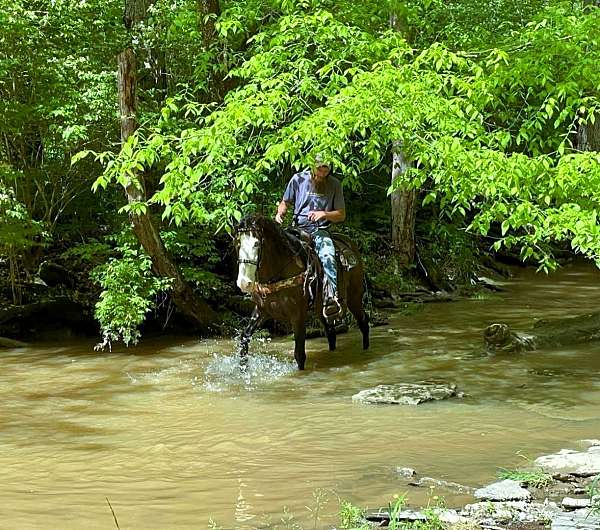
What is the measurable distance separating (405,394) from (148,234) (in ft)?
17.2

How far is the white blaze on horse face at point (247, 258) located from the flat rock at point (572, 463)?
419 cm

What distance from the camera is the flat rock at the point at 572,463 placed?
196 inches

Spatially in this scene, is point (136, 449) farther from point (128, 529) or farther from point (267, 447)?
point (128, 529)

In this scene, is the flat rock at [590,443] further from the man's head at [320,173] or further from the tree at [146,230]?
the tree at [146,230]

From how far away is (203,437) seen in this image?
6602 millimetres

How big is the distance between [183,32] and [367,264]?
605cm

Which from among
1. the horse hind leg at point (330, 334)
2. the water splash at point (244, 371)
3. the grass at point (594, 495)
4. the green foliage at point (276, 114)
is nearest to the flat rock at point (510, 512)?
the grass at point (594, 495)

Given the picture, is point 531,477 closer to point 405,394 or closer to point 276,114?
point 405,394

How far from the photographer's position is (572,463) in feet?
17.2

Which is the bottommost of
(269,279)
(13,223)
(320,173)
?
(269,279)

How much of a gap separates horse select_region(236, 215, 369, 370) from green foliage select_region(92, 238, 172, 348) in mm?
1912

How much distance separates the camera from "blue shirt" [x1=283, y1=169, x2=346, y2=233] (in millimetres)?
9922

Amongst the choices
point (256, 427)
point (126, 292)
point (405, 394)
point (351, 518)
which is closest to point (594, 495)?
point (351, 518)

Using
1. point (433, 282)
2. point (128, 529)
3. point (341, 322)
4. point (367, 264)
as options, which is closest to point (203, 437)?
point (128, 529)
